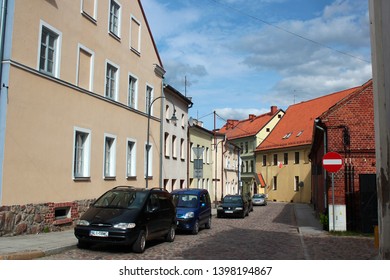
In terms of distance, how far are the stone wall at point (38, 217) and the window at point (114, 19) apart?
829 cm

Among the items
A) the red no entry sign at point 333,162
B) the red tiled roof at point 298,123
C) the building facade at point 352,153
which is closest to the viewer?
the red no entry sign at point 333,162

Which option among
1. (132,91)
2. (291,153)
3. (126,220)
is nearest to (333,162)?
(126,220)

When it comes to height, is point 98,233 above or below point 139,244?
above

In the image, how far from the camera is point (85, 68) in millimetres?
17141

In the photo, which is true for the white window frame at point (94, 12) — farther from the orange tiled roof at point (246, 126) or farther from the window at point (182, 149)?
the orange tiled roof at point (246, 126)

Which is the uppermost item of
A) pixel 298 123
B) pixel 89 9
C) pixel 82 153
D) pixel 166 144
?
pixel 298 123

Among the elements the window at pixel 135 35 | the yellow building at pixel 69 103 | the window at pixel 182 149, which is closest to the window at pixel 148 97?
the yellow building at pixel 69 103

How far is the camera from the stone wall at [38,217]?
40.1 feet

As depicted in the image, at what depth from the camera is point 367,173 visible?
16062 millimetres

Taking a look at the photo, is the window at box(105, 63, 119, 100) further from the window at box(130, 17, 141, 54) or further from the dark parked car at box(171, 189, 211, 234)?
the dark parked car at box(171, 189, 211, 234)

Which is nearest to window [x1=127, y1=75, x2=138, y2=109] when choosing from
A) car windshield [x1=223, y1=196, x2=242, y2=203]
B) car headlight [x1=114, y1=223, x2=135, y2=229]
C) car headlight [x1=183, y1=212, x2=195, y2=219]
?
car headlight [x1=183, y1=212, x2=195, y2=219]

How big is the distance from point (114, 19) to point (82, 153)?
7.10 meters

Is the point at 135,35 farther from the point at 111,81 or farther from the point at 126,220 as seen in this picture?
the point at 126,220
